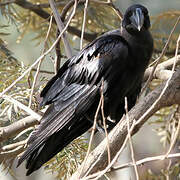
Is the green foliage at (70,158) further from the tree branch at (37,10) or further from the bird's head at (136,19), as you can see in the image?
the tree branch at (37,10)

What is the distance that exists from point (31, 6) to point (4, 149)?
7.03ft

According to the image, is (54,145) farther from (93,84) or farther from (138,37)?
(138,37)

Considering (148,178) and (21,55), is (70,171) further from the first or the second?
(21,55)

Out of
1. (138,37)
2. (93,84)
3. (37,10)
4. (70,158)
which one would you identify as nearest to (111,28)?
(37,10)

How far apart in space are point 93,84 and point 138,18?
25.5 inches

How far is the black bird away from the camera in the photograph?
3379 millimetres

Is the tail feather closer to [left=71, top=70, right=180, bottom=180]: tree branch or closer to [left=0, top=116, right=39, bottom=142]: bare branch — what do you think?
[left=0, top=116, right=39, bottom=142]: bare branch

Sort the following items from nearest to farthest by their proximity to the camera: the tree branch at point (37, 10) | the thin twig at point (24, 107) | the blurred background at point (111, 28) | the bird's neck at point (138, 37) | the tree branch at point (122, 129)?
the tree branch at point (122, 129) → the thin twig at point (24, 107) → the bird's neck at point (138, 37) → the blurred background at point (111, 28) → the tree branch at point (37, 10)

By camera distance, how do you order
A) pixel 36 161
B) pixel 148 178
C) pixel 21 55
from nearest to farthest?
pixel 36 161
pixel 148 178
pixel 21 55

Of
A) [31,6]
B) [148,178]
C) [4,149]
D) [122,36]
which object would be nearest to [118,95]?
[122,36]

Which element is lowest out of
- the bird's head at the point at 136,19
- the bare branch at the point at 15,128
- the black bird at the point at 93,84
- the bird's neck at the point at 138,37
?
the bare branch at the point at 15,128

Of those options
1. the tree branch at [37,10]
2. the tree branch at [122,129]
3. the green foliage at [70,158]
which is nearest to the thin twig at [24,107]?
the green foliage at [70,158]

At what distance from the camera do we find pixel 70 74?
12.3 feet

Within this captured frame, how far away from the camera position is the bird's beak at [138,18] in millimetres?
3543
